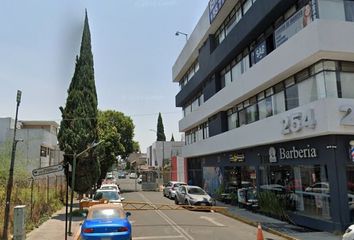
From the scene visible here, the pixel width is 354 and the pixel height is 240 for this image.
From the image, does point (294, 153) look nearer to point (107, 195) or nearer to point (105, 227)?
point (105, 227)

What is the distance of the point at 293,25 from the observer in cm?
1788

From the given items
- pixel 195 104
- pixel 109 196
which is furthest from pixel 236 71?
pixel 195 104

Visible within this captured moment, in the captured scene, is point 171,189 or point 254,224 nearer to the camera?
point 254,224

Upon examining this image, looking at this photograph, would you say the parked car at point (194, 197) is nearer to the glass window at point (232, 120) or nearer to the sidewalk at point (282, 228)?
the sidewalk at point (282, 228)

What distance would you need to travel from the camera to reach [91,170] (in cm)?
2419

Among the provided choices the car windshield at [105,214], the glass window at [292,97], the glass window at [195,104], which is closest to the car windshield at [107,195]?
the car windshield at [105,214]

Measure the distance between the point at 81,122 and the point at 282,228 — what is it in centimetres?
1385

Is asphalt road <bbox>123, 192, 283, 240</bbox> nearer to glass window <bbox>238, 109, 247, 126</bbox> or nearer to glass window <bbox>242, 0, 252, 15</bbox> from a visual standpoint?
glass window <bbox>238, 109, 247, 126</bbox>

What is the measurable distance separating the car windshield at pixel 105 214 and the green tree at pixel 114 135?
30507mm

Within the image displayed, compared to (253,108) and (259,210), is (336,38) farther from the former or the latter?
(259,210)

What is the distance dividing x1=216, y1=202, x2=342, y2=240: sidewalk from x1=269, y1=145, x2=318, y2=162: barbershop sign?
324cm

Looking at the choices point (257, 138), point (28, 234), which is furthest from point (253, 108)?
Result: point (28, 234)

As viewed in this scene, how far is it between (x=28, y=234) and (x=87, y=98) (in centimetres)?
1139

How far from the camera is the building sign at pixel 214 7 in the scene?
2694cm
